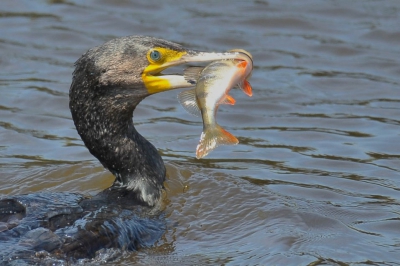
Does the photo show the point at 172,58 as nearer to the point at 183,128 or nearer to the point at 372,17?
the point at 183,128

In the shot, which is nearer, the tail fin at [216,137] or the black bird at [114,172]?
the black bird at [114,172]

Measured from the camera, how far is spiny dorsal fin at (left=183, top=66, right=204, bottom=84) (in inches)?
311

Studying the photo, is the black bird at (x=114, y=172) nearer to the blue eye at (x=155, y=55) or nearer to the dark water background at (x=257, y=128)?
the blue eye at (x=155, y=55)

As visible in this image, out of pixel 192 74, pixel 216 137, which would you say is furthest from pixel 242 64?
pixel 216 137

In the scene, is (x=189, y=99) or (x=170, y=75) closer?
(x=189, y=99)

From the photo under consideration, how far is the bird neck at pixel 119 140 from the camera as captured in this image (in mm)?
8297

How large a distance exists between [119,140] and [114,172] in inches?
14.0

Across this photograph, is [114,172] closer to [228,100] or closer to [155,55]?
[155,55]

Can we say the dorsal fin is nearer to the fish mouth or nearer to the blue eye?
the fish mouth

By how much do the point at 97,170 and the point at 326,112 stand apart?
10.5ft

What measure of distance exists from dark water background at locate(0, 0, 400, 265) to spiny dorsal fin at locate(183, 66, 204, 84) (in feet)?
4.44

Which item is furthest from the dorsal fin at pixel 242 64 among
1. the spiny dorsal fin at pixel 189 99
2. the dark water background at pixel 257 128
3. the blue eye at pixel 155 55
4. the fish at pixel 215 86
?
the dark water background at pixel 257 128

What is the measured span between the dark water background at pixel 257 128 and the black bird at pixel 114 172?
0.31 metres

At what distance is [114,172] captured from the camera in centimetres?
876
